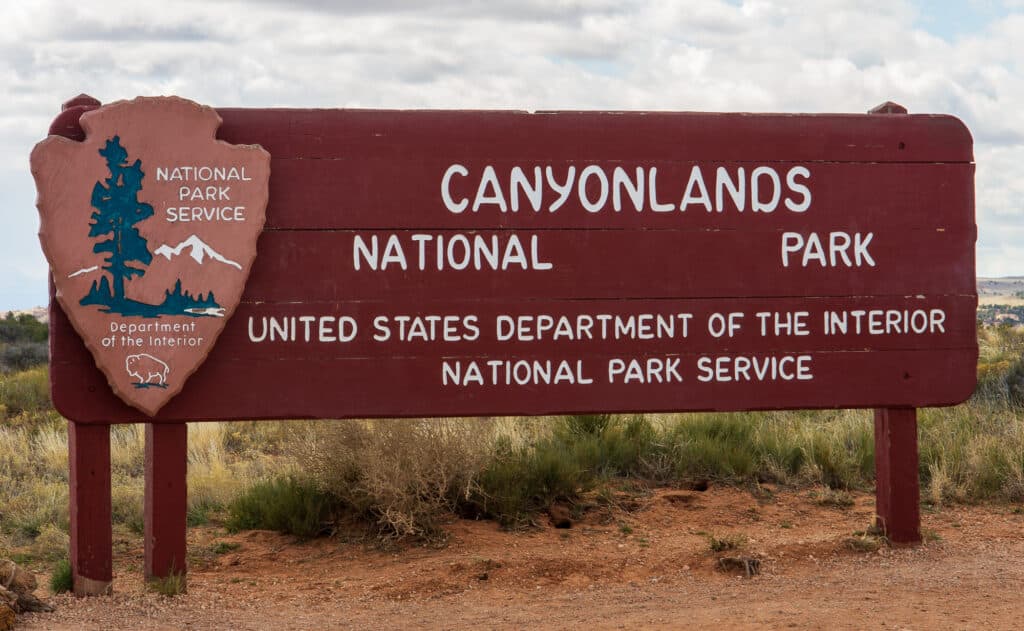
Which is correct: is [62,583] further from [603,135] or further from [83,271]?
[603,135]

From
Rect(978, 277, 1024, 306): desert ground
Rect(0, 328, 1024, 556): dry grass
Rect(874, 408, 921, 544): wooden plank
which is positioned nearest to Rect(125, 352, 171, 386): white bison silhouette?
Rect(0, 328, 1024, 556): dry grass

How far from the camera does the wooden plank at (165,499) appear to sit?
6.17 meters

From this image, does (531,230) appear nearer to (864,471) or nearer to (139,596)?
(139,596)

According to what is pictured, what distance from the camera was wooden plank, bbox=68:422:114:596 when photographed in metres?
6.12

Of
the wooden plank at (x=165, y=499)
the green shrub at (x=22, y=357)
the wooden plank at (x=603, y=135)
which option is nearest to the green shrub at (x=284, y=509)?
the wooden plank at (x=165, y=499)

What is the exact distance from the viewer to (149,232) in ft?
19.8

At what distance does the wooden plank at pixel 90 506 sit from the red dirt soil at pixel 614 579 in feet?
0.44

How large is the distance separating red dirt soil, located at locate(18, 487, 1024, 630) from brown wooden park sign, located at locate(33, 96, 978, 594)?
1.56 ft

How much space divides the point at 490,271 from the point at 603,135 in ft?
3.33

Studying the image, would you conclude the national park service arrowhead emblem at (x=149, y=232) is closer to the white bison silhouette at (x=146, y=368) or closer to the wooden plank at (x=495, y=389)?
the white bison silhouette at (x=146, y=368)

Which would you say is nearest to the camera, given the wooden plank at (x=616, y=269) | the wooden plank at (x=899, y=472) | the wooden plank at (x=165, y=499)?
the wooden plank at (x=165, y=499)

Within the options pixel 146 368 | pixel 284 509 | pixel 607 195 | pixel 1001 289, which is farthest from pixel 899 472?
pixel 1001 289

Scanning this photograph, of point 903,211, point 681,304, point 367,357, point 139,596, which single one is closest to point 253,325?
point 367,357

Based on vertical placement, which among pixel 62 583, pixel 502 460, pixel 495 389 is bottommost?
pixel 62 583
